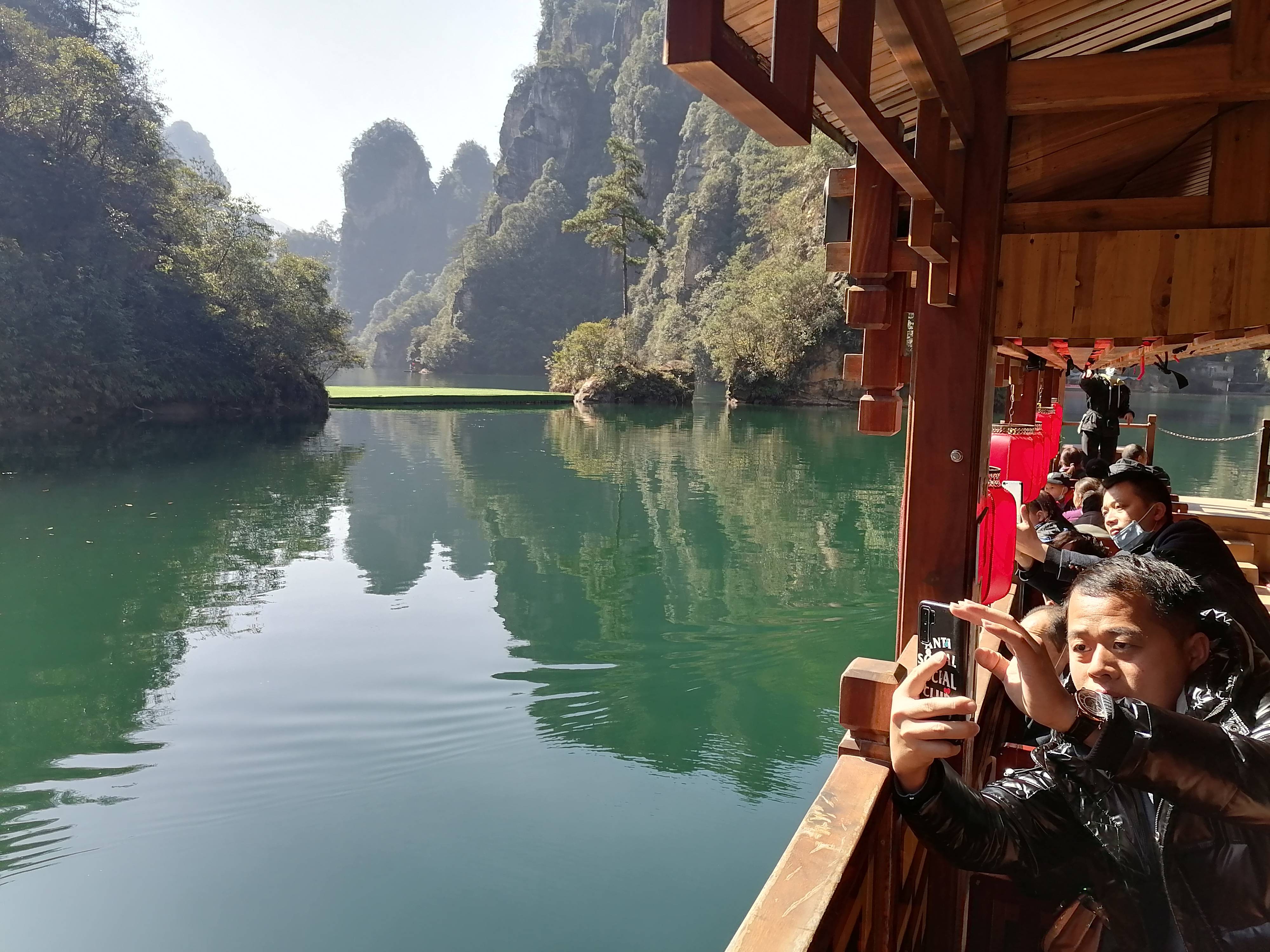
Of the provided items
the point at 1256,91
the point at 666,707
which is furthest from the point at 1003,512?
the point at 666,707

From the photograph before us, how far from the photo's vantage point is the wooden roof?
5.28 feet

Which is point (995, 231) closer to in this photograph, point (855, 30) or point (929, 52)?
point (929, 52)

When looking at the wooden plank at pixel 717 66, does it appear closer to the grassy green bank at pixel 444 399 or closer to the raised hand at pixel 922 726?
the raised hand at pixel 922 726

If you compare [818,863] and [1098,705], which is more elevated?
[1098,705]

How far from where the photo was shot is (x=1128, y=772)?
34.5 inches

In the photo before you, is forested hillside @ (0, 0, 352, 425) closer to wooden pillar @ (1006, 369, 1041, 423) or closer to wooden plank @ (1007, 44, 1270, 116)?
wooden pillar @ (1006, 369, 1041, 423)

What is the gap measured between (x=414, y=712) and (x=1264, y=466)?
6.49 metres

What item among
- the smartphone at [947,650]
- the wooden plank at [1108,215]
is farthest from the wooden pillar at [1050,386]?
the smartphone at [947,650]

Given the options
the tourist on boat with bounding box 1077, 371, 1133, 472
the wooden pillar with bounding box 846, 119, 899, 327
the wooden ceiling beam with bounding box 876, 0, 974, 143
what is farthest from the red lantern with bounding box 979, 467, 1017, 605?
the tourist on boat with bounding box 1077, 371, 1133, 472

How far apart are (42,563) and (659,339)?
38.3 metres

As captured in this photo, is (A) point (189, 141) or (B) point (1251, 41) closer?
(B) point (1251, 41)

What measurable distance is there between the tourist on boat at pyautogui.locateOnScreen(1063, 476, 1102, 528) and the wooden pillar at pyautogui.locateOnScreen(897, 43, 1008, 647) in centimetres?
172

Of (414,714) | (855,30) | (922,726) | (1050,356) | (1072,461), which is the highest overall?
(855,30)

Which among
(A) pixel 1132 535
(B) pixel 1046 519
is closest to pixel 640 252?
(B) pixel 1046 519
